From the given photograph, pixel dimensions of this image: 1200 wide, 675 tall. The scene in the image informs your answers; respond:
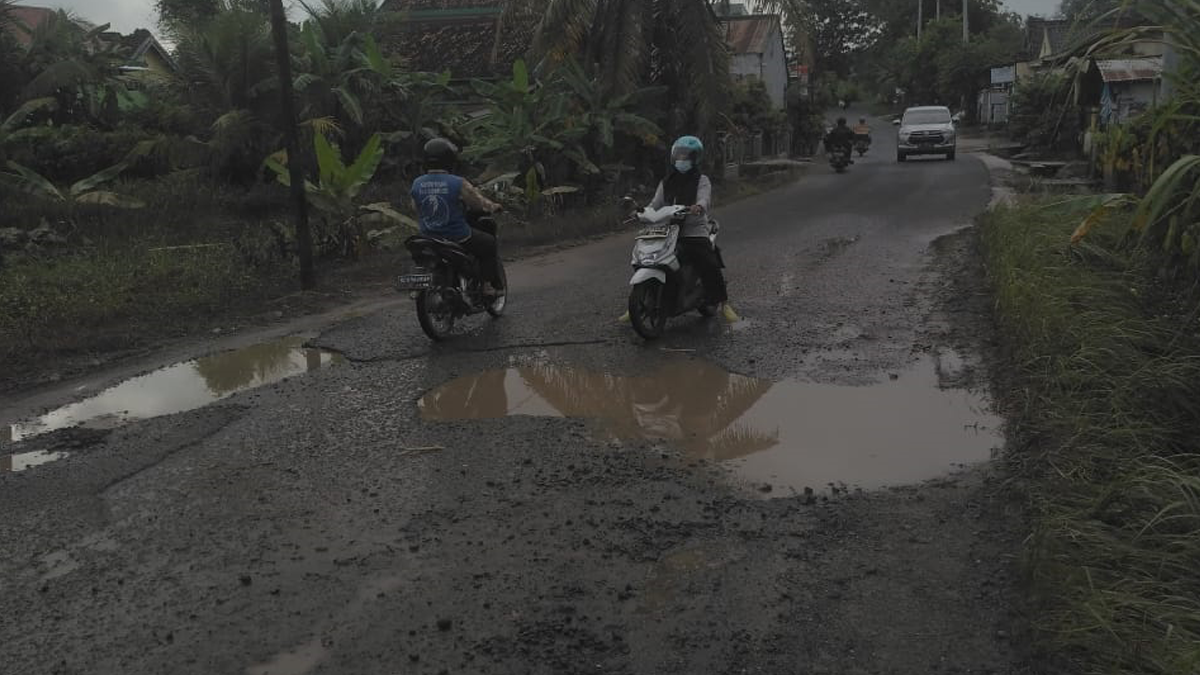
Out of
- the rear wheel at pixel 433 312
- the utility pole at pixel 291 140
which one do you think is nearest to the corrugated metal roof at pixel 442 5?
the utility pole at pixel 291 140

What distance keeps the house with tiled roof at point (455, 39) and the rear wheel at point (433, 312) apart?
18.8m

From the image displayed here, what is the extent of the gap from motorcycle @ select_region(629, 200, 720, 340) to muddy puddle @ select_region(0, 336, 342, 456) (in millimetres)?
2320

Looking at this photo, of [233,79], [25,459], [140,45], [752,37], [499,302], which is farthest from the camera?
[752,37]

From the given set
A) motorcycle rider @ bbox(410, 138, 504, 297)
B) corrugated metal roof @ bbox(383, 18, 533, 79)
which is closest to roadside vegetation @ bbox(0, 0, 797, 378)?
motorcycle rider @ bbox(410, 138, 504, 297)

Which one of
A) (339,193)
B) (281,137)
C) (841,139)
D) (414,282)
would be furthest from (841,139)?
(414,282)

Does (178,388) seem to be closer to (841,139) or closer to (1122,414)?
(1122,414)

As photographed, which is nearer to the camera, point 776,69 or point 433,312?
point 433,312

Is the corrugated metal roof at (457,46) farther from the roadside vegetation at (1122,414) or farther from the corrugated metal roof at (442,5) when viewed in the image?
the roadside vegetation at (1122,414)

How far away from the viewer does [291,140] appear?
10.3 meters

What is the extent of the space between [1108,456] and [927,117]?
29678mm

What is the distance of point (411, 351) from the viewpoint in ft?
25.5

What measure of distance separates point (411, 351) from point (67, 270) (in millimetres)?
5737

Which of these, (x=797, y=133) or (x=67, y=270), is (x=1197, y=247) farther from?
(x=797, y=133)

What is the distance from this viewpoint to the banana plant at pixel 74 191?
14617 millimetres
